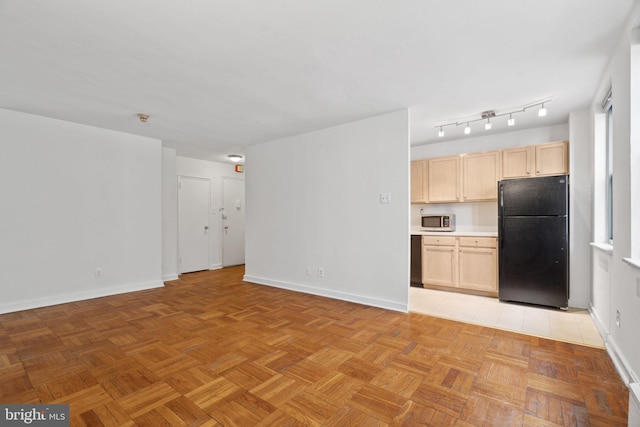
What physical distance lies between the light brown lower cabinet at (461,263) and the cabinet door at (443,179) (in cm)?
70

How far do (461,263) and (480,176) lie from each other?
1.34 metres

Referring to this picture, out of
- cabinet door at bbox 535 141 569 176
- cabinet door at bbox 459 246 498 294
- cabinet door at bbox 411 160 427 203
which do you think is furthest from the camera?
cabinet door at bbox 411 160 427 203

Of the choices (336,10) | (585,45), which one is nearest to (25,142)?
(336,10)

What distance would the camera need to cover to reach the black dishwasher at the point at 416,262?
489cm

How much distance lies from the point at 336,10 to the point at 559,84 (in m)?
2.48

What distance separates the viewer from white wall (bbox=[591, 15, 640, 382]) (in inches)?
78.2

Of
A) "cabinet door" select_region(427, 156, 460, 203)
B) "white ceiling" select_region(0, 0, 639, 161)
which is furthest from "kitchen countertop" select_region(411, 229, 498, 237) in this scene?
"white ceiling" select_region(0, 0, 639, 161)

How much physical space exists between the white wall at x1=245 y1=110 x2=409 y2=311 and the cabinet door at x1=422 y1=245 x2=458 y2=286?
1326 millimetres

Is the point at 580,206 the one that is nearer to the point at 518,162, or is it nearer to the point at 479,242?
the point at 518,162

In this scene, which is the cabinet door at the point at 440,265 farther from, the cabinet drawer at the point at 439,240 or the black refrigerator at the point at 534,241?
the black refrigerator at the point at 534,241

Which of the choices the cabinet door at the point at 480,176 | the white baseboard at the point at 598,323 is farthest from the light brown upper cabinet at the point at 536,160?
the white baseboard at the point at 598,323

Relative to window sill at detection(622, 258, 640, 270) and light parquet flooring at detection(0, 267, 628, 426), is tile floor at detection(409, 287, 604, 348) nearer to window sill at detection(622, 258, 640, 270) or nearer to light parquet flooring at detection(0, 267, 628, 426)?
light parquet flooring at detection(0, 267, 628, 426)

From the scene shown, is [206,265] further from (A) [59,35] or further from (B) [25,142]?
(A) [59,35]

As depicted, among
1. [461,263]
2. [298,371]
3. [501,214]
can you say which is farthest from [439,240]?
[298,371]
